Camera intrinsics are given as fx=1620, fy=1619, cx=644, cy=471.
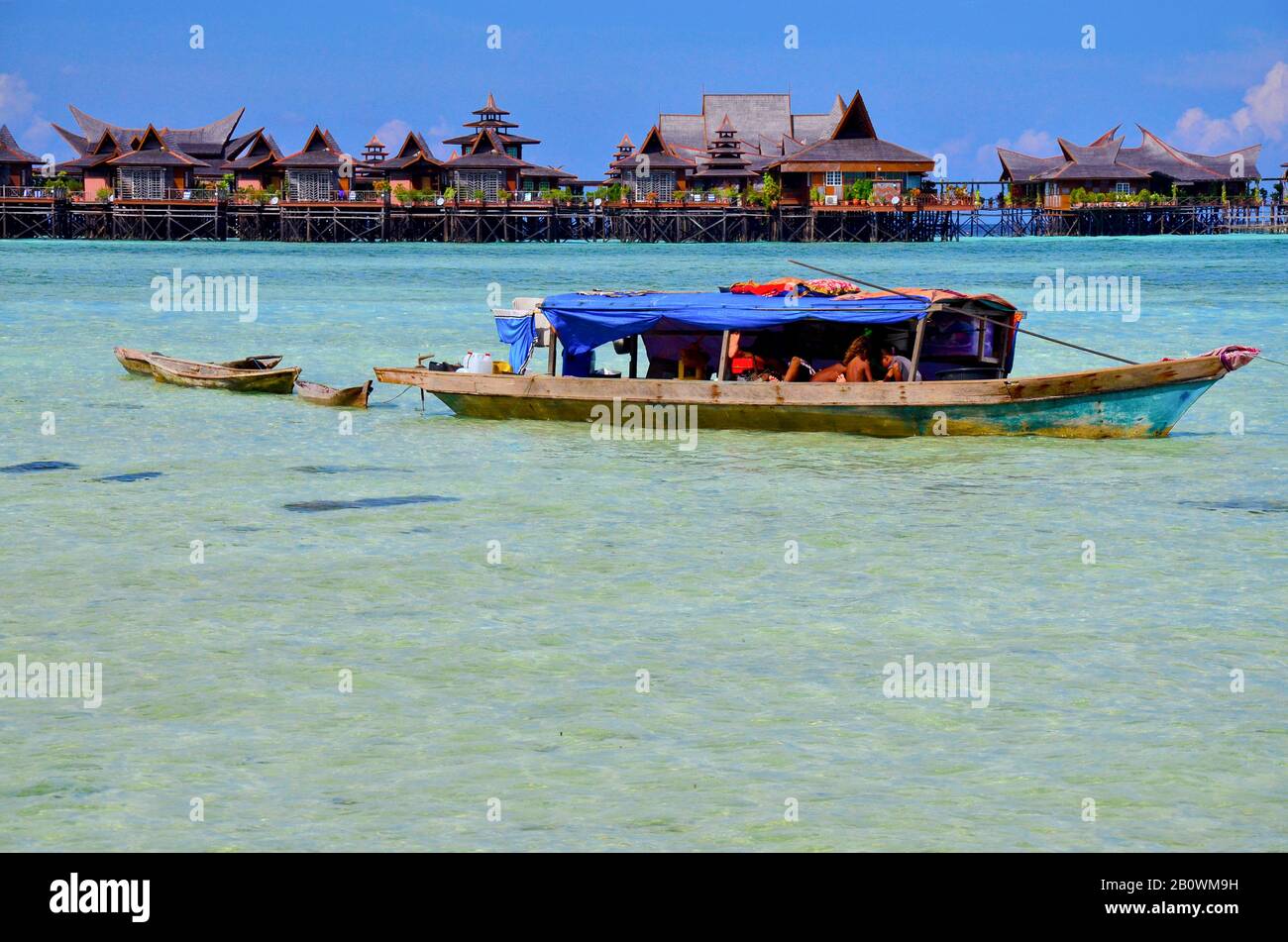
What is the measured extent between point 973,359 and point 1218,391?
23.4 feet

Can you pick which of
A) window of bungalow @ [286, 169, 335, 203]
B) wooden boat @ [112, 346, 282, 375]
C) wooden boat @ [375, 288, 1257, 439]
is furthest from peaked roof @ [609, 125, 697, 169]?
wooden boat @ [375, 288, 1257, 439]

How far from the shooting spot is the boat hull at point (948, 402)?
16656 millimetres

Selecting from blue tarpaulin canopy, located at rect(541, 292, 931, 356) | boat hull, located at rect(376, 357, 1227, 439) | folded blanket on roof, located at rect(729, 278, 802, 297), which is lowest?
boat hull, located at rect(376, 357, 1227, 439)

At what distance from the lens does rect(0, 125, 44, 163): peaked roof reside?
302 ft

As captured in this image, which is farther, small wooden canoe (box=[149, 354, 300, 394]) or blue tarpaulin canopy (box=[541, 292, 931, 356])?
small wooden canoe (box=[149, 354, 300, 394])

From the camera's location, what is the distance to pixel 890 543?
41.4 feet

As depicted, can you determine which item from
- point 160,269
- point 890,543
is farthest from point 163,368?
point 160,269

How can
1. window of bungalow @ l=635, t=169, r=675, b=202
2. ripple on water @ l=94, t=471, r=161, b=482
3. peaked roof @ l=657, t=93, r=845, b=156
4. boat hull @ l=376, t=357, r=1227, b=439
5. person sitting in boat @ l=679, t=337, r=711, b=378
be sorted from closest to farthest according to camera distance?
1. ripple on water @ l=94, t=471, r=161, b=482
2. boat hull @ l=376, t=357, r=1227, b=439
3. person sitting in boat @ l=679, t=337, r=711, b=378
4. window of bungalow @ l=635, t=169, r=675, b=202
5. peaked roof @ l=657, t=93, r=845, b=156

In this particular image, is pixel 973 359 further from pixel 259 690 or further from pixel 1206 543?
pixel 259 690

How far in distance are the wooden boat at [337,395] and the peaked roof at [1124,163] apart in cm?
9094

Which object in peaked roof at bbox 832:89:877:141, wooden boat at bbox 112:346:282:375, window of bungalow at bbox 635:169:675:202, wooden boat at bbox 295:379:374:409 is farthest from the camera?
window of bungalow at bbox 635:169:675:202

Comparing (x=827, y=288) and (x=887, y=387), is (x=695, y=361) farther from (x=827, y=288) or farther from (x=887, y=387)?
(x=887, y=387)

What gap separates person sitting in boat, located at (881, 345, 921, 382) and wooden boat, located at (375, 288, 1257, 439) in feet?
0.80

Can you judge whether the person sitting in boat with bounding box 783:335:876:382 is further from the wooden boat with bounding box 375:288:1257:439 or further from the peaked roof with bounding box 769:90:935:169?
the peaked roof with bounding box 769:90:935:169
